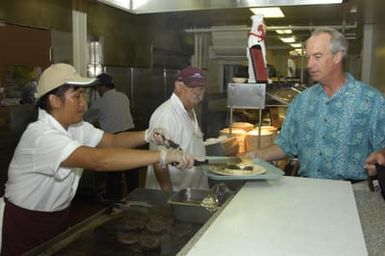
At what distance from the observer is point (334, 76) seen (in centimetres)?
180

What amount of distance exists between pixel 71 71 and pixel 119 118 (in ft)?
8.55

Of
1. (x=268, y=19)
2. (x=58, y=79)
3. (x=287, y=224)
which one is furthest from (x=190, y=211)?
(x=268, y=19)

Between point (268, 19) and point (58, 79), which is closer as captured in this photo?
point (58, 79)

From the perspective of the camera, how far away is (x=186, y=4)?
1.90 meters

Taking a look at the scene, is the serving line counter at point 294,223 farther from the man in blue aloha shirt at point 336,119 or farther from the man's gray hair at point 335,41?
the man's gray hair at point 335,41

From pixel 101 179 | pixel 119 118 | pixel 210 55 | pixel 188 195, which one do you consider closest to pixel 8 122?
pixel 119 118

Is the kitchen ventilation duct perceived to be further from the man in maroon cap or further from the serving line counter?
the serving line counter

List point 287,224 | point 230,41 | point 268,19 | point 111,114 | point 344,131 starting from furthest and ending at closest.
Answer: point 268,19 < point 111,114 < point 230,41 < point 344,131 < point 287,224

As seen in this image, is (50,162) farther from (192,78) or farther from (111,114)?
(111,114)

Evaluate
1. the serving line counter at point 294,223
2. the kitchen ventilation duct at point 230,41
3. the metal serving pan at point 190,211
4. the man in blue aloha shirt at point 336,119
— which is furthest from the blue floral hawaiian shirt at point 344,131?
the kitchen ventilation duct at point 230,41

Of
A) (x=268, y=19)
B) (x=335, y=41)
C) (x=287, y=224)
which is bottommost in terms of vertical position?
(x=287, y=224)

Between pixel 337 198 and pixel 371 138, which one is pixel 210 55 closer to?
pixel 371 138

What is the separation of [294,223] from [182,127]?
1.26 m

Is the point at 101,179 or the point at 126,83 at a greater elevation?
the point at 126,83
